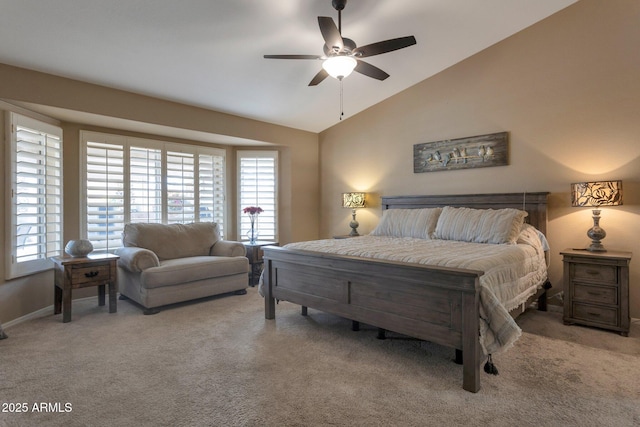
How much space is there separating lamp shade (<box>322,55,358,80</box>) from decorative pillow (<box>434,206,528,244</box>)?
205 cm

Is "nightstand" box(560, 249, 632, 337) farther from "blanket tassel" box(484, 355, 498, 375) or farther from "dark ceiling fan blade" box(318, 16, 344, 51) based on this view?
"dark ceiling fan blade" box(318, 16, 344, 51)

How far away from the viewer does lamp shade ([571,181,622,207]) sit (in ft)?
10.2

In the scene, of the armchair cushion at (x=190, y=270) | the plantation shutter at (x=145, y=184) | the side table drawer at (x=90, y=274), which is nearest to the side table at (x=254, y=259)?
the armchair cushion at (x=190, y=270)

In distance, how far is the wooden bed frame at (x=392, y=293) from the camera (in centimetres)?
206

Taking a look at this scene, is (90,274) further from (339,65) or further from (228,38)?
(339,65)

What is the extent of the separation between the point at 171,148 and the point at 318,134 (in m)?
2.44

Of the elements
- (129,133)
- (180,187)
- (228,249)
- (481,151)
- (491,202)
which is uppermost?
(129,133)

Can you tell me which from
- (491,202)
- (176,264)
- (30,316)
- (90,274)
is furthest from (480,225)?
(30,316)

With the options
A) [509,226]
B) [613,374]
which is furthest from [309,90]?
[613,374]

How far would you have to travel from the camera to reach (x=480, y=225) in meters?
3.58

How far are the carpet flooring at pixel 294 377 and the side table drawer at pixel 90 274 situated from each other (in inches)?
16.8

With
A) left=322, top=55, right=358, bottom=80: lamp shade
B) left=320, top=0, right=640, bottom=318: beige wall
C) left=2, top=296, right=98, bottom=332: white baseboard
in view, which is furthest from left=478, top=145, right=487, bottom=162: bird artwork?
left=2, top=296, right=98, bottom=332: white baseboard

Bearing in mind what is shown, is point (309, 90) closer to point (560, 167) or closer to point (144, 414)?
point (560, 167)

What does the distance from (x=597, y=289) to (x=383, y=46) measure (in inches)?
111
